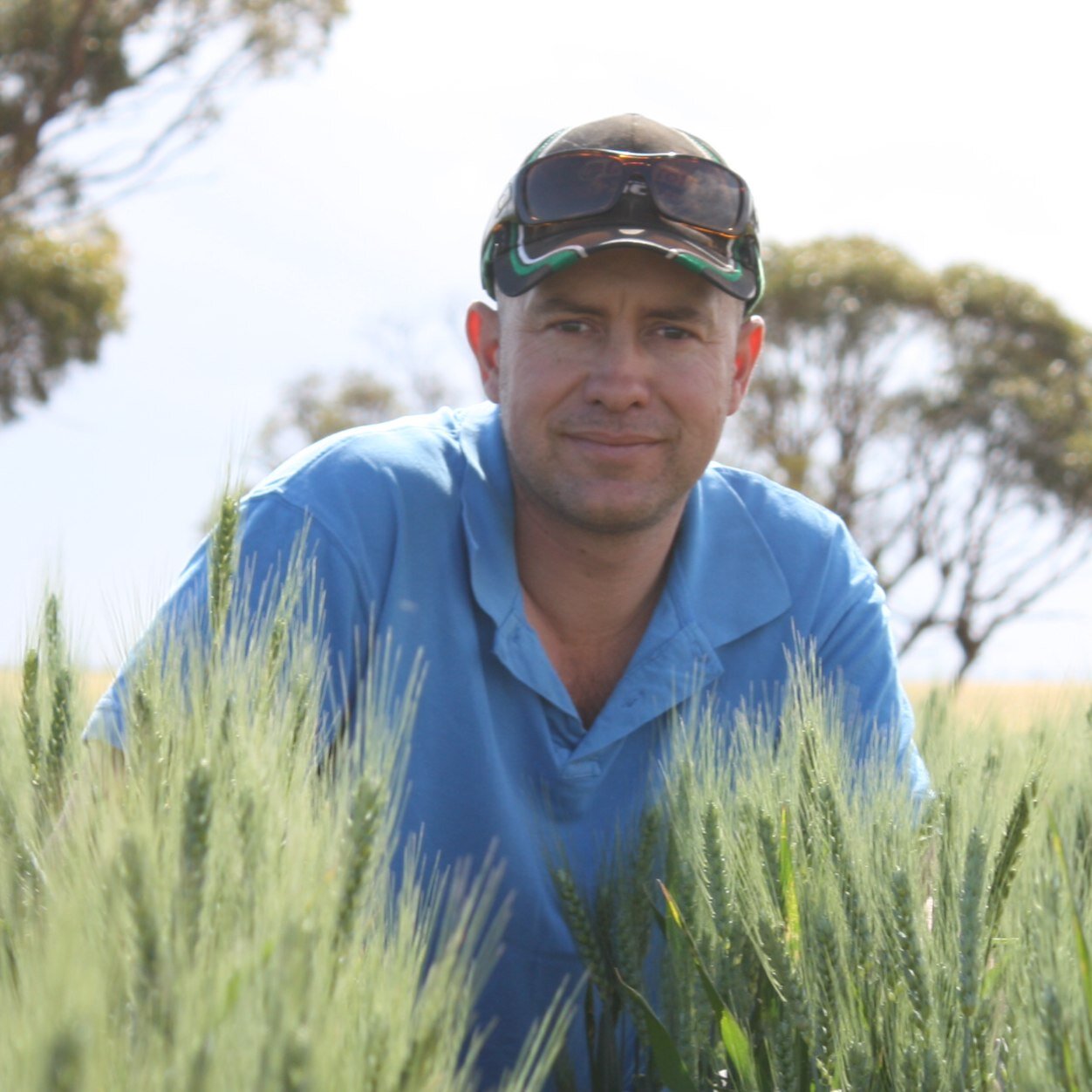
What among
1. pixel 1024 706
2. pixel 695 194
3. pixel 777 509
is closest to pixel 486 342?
pixel 695 194

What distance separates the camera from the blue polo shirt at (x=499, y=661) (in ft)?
6.82

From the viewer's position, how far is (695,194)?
7.38 ft

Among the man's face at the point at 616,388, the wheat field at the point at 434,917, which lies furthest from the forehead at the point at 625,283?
the wheat field at the point at 434,917

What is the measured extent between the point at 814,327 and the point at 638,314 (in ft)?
67.7

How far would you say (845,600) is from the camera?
2.48 meters

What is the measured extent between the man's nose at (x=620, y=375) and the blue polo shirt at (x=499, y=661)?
0.94 ft

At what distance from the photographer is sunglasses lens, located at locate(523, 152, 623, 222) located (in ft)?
7.26

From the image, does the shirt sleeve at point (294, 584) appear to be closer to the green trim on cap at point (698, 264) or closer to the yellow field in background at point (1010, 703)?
the yellow field in background at point (1010, 703)

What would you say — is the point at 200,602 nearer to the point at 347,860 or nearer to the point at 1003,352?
the point at 347,860

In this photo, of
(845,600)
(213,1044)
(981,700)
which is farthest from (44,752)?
(981,700)

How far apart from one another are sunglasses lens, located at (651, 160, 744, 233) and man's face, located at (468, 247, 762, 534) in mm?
92

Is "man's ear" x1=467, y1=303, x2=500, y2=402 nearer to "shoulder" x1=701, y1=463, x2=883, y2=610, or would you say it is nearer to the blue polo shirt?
the blue polo shirt

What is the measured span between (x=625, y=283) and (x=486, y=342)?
447mm

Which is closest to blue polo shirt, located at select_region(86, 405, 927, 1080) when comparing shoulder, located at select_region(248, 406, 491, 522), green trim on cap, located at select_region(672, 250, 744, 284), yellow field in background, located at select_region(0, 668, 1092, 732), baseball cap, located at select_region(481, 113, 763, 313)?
shoulder, located at select_region(248, 406, 491, 522)
